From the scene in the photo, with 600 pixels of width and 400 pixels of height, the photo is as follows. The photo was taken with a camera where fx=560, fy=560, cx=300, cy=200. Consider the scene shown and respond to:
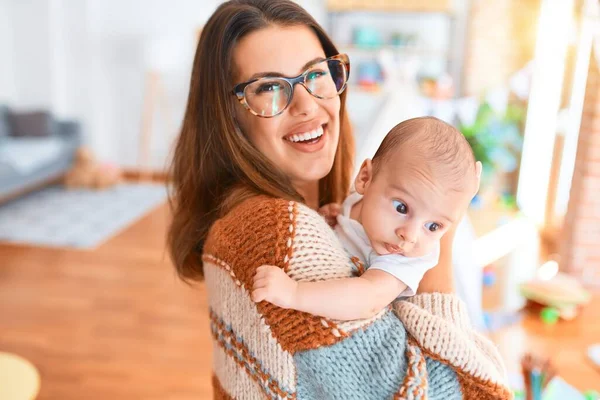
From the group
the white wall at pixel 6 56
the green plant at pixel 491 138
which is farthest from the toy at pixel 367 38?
the white wall at pixel 6 56

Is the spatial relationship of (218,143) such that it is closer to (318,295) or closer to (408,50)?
(318,295)

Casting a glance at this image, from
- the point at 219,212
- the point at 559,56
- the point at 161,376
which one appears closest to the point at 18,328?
the point at 161,376

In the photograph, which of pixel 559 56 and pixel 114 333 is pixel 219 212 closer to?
pixel 114 333

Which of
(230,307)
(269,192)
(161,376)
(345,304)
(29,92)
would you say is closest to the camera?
(345,304)

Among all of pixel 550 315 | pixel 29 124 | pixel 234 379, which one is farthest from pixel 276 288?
pixel 29 124

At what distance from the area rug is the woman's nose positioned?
385cm

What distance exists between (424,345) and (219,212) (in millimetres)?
491

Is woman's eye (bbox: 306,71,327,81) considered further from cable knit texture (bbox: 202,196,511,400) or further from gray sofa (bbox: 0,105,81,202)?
gray sofa (bbox: 0,105,81,202)

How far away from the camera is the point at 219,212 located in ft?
3.65

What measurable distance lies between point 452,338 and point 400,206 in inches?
8.5

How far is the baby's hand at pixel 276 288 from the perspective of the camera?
79 cm

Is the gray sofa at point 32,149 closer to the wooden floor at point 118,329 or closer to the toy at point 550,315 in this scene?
the wooden floor at point 118,329

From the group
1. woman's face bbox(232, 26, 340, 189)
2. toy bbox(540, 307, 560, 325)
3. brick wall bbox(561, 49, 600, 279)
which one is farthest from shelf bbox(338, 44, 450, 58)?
woman's face bbox(232, 26, 340, 189)

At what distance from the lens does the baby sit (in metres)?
0.84
